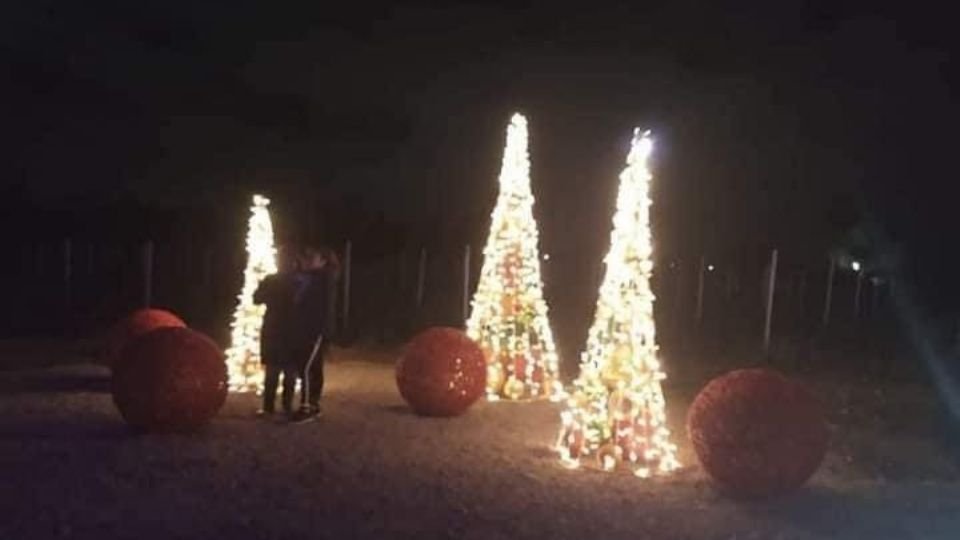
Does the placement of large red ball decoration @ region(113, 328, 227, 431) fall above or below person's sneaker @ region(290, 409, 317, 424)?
above

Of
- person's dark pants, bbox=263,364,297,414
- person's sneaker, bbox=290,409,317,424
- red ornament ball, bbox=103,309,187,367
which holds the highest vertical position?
red ornament ball, bbox=103,309,187,367

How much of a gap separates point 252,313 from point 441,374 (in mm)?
2983

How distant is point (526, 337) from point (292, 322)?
3.52 m

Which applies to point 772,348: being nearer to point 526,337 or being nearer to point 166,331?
point 526,337

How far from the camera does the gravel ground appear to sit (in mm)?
A: 10844

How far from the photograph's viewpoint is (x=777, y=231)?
125 feet

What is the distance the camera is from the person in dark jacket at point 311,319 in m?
16.1

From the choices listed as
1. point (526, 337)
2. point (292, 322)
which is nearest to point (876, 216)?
point (526, 337)

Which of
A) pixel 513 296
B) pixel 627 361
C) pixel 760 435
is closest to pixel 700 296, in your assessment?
pixel 513 296

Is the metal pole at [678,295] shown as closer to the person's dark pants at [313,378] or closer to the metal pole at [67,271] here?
the metal pole at [67,271]

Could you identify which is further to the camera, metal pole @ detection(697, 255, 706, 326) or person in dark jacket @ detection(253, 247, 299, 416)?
metal pole @ detection(697, 255, 706, 326)

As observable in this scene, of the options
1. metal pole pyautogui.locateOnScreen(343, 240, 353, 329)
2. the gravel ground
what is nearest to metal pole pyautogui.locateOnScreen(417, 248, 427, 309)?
metal pole pyautogui.locateOnScreen(343, 240, 353, 329)

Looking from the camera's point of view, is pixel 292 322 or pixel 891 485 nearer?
pixel 891 485

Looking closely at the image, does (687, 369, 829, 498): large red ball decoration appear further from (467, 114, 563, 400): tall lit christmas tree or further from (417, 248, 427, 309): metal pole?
(417, 248, 427, 309): metal pole
